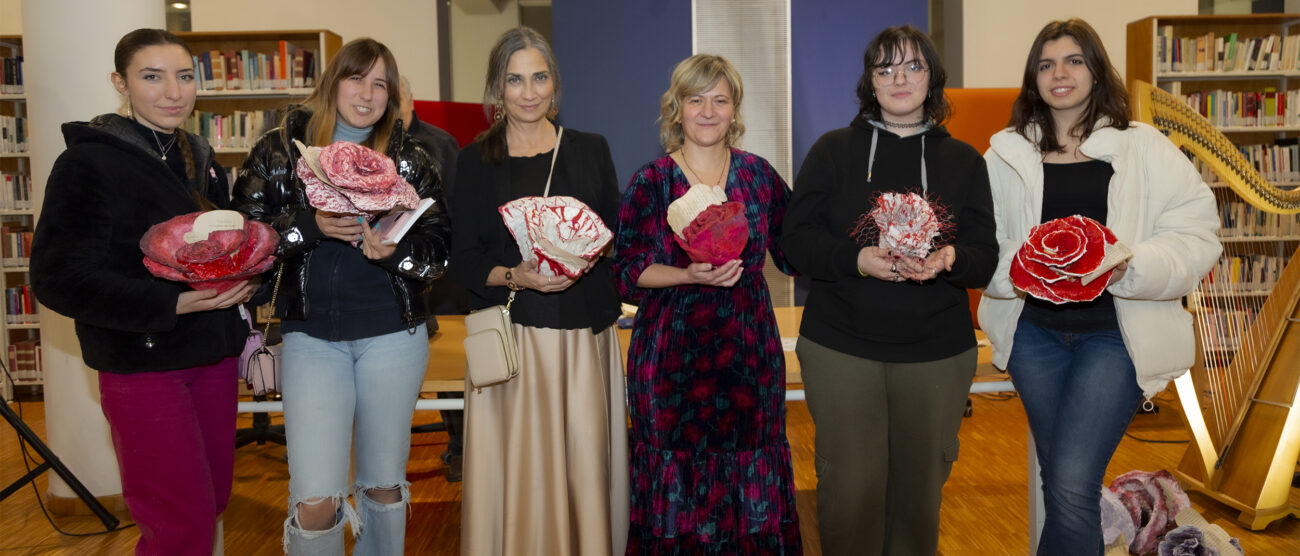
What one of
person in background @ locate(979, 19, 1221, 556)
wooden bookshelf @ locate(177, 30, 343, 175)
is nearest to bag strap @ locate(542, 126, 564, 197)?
person in background @ locate(979, 19, 1221, 556)

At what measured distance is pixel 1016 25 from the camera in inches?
292

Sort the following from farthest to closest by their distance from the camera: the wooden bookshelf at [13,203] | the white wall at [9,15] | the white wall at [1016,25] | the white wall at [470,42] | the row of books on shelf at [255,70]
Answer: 1. the white wall at [470,42]
2. the white wall at [1016,25]
3. the white wall at [9,15]
4. the wooden bookshelf at [13,203]
5. the row of books on shelf at [255,70]

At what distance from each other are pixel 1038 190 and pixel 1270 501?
7.11 feet

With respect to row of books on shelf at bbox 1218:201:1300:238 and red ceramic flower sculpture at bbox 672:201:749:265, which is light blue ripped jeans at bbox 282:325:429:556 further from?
row of books on shelf at bbox 1218:201:1300:238

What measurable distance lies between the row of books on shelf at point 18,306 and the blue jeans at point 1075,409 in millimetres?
7378

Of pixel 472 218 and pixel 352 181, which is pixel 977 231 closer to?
pixel 472 218

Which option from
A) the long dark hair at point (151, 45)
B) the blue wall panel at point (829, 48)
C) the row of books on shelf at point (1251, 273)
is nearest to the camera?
the long dark hair at point (151, 45)

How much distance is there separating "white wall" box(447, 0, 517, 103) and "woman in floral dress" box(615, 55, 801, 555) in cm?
700

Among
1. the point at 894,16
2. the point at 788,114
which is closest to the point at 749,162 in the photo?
the point at 788,114

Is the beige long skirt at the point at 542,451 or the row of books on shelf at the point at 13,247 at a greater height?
the row of books on shelf at the point at 13,247

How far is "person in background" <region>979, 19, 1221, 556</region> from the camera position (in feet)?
7.17

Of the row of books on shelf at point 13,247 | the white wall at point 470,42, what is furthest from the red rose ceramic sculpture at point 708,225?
the white wall at point 470,42

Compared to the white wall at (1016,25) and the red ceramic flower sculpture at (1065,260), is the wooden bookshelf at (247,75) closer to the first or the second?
the white wall at (1016,25)

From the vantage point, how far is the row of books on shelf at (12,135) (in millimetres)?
6668
